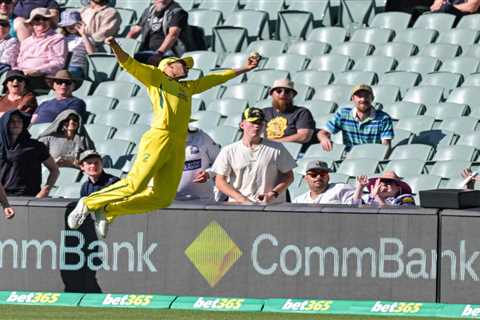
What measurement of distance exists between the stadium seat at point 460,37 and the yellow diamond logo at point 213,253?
5342 millimetres

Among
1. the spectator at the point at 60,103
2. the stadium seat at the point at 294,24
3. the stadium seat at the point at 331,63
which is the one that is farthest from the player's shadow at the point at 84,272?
the stadium seat at the point at 294,24

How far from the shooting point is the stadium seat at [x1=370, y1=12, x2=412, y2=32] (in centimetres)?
1673

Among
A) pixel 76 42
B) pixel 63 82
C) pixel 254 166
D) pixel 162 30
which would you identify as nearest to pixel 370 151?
pixel 254 166

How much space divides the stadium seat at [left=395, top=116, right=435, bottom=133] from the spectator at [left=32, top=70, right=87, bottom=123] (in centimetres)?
360

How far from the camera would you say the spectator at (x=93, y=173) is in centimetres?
1270

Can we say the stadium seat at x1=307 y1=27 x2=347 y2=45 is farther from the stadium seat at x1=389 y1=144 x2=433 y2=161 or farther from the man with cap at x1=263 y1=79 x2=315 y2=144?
the stadium seat at x1=389 y1=144 x2=433 y2=161

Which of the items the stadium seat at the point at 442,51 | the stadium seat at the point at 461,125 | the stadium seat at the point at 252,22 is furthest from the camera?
the stadium seat at the point at 252,22

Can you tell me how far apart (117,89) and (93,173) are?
435cm

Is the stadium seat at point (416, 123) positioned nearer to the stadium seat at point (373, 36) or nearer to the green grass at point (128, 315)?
the stadium seat at point (373, 36)

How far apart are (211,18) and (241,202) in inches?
246

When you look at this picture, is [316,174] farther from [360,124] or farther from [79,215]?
[79,215]

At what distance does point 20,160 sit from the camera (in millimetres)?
13156

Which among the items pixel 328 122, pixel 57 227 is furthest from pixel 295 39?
pixel 57 227

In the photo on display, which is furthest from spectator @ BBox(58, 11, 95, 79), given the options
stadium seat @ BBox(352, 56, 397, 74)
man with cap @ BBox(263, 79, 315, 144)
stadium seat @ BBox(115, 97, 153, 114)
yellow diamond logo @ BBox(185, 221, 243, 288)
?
yellow diamond logo @ BBox(185, 221, 243, 288)
